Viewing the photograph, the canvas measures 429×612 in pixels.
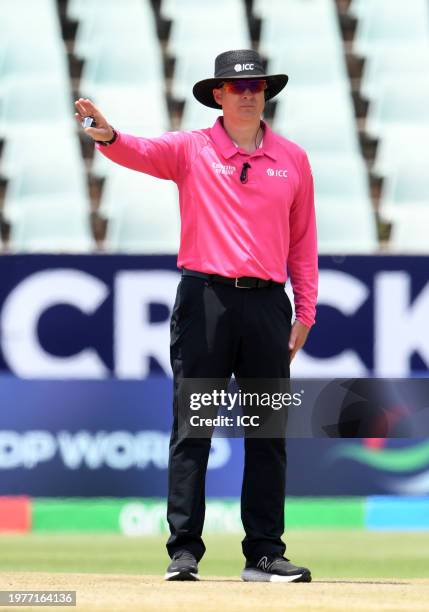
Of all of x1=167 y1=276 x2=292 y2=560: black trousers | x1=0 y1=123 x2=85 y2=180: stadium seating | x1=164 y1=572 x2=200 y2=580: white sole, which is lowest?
x1=164 y1=572 x2=200 y2=580: white sole

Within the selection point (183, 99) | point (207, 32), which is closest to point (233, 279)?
point (183, 99)

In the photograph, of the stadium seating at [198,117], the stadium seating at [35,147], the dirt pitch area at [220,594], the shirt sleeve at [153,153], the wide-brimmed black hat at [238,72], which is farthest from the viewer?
the stadium seating at [198,117]

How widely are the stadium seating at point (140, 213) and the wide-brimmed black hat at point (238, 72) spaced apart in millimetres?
5115

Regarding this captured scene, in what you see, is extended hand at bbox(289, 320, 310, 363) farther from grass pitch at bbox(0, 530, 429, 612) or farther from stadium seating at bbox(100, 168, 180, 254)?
stadium seating at bbox(100, 168, 180, 254)

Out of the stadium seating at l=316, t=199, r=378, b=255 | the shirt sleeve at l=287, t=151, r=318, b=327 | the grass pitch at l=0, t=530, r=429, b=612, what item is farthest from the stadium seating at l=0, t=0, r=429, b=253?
the shirt sleeve at l=287, t=151, r=318, b=327

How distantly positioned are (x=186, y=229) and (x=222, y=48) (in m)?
8.60

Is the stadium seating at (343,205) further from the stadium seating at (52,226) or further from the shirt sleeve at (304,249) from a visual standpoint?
the shirt sleeve at (304,249)

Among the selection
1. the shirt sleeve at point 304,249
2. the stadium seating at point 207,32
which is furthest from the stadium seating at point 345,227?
the shirt sleeve at point 304,249

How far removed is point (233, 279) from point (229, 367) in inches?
11.0

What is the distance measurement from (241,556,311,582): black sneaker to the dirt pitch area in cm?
6

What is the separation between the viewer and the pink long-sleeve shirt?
181 inches

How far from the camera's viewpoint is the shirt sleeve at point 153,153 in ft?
15.0

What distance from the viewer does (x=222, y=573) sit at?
20.7 feet

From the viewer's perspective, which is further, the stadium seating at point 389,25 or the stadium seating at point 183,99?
the stadium seating at point 389,25
